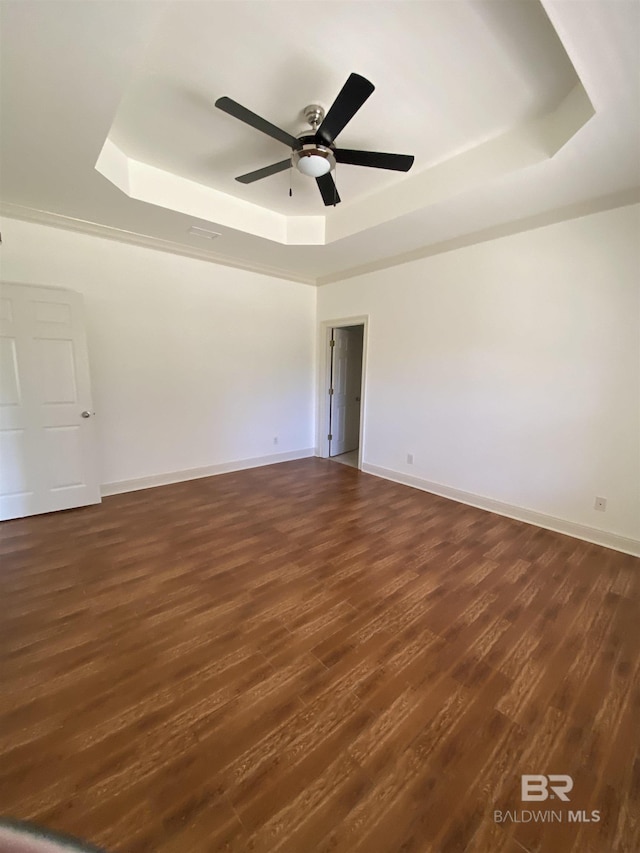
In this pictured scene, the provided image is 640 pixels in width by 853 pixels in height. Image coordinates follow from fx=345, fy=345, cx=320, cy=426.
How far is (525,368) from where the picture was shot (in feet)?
11.0

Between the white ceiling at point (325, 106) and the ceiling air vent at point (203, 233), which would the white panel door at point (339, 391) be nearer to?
the white ceiling at point (325, 106)

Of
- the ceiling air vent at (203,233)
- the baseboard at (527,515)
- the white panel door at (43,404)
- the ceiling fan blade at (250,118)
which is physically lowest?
the baseboard at (527,515)

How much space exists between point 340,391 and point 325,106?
3870mm

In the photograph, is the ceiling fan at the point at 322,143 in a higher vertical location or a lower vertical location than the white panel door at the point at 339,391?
higher

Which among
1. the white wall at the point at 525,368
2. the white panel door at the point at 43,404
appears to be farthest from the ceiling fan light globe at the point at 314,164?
Result: the white panel door at the point at 43,404

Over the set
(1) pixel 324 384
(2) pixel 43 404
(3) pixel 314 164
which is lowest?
(2) pixel 43 404

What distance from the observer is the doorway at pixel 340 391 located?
18.1 feet

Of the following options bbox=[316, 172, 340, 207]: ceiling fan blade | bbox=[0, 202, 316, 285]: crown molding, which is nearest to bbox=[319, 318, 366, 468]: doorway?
bbox=[0, 202, 316, 285]: crown molding

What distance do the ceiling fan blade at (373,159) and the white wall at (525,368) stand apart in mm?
1721

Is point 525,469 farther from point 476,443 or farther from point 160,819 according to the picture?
point 160,819

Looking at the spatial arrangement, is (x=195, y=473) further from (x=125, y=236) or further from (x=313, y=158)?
(x=313, y=158)

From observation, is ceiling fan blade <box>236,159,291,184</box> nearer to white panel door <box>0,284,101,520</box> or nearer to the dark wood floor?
white panel door <box>0,284,101,520</box>

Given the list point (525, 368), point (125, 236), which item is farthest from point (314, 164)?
point (525, 368)

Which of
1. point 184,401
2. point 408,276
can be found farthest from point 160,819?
point 408,276
